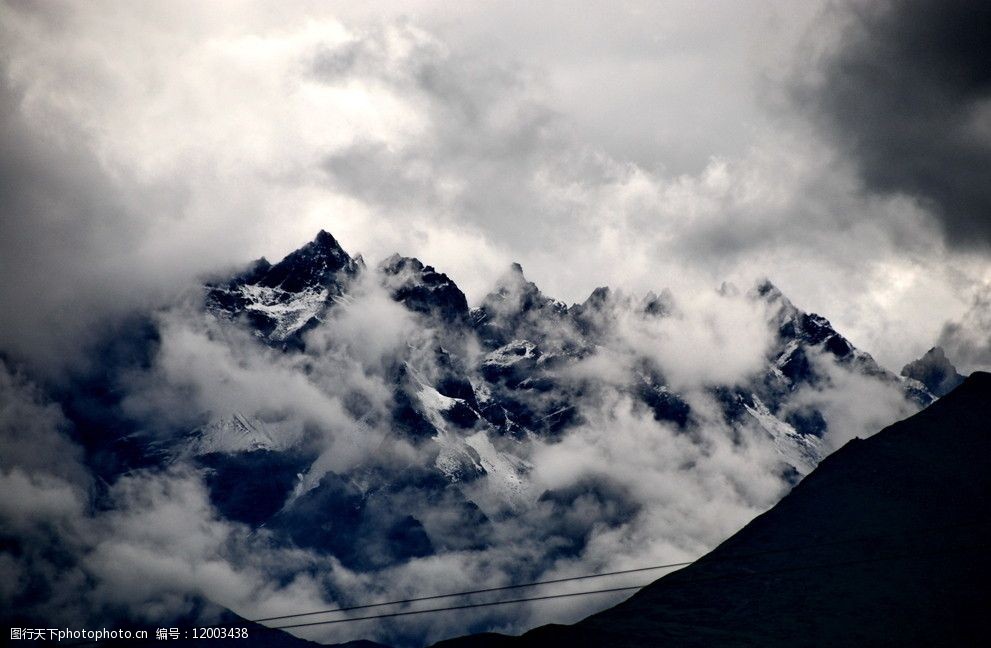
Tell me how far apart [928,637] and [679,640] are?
44.2 metres

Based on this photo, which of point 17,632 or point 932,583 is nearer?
point 17,632

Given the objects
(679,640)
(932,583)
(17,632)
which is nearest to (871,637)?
(932,583)

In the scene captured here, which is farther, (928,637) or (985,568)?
(985,568)

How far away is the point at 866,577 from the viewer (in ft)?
650

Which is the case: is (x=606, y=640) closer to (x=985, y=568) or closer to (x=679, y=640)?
(x=679, y=640)

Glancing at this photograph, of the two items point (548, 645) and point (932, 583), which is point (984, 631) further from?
point (548, 645)

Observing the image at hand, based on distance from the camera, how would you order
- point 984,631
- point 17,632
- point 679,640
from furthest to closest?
point 679,640, point 984,631, point 17,632

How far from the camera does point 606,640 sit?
19600 cm

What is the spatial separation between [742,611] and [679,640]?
15.6 meters

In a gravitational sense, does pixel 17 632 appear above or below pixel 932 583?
above

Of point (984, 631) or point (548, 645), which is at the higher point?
point (548, 645)

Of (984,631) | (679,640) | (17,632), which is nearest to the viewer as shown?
(17,632)

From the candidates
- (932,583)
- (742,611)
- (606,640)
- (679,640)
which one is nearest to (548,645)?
(606,640)

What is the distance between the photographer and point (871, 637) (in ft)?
590
